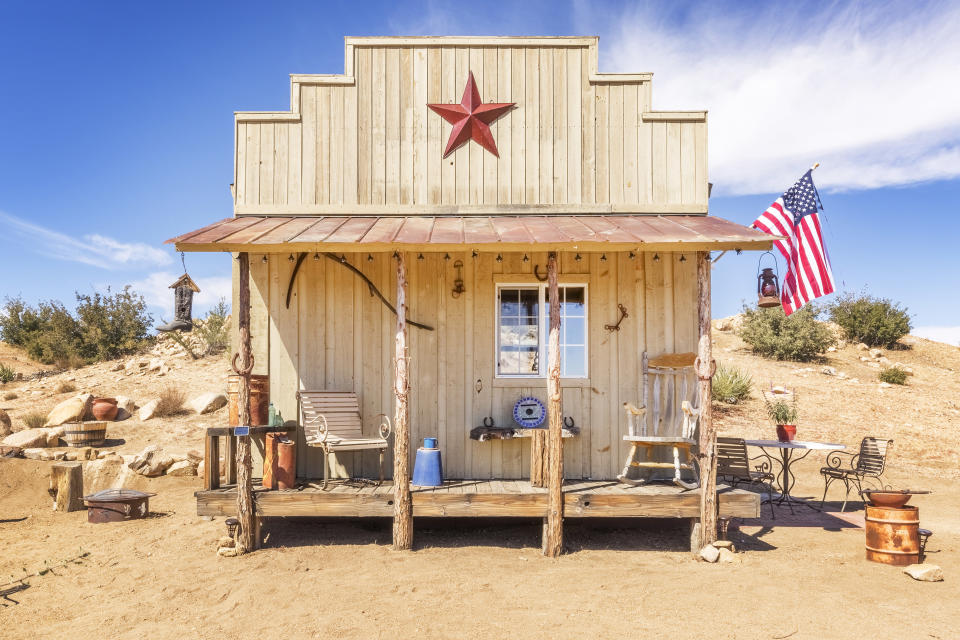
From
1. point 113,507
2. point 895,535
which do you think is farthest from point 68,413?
point 895,535

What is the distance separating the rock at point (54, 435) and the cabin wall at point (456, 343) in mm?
6739

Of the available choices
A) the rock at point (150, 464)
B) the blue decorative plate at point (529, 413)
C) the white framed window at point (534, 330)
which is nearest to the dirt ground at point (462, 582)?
the blue decorative plate at point (529, 413)

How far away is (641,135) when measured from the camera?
767cm

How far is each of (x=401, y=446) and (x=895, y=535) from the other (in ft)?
15.1

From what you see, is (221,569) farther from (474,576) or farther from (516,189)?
(516,189)

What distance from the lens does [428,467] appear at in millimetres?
6773

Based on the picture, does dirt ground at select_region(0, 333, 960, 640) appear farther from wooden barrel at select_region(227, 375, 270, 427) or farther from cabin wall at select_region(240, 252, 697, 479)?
wooden barrel at select_region(227, 375, 270, 427)

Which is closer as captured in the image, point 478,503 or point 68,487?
point 478,503

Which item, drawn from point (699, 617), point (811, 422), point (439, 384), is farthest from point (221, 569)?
point (811, 422)

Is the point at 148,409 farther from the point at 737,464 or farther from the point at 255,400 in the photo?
the point at 737,464

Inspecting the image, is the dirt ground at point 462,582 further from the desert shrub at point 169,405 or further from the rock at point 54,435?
the desert shrub at point 169,405

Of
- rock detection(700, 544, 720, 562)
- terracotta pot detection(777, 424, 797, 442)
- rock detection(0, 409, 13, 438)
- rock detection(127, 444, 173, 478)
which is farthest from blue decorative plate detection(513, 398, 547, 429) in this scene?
rock detection(0, 409, 13, 438)

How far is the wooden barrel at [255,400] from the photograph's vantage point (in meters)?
6.83

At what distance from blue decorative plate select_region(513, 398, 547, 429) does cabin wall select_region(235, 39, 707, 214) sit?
2.32 metres
